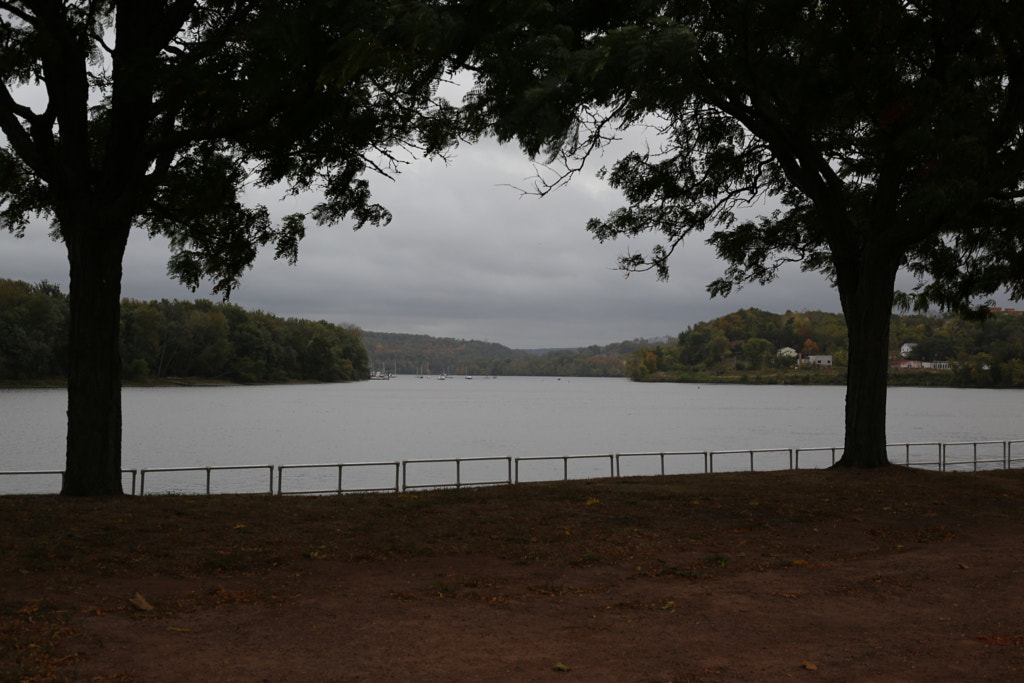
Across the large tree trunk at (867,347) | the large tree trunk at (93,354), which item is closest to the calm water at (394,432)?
the large tree trunk at (93,354)

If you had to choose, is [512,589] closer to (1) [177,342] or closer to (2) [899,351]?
(1) [177,342]

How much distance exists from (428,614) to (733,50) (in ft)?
33.1

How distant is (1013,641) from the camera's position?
22.3ft

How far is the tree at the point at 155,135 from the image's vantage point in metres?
12.3

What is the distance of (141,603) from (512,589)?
3381 millimetres

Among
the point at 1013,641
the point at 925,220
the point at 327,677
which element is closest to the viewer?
the point at 327,677

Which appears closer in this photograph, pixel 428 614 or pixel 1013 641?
pixel 1013 641

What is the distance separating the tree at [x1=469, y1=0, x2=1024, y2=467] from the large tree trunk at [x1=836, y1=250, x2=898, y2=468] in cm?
4

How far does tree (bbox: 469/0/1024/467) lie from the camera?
344 inches

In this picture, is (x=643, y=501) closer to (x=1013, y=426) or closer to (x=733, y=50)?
(x=733, y=50)

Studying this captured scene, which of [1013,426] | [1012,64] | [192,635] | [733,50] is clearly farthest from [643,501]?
[1013,426]

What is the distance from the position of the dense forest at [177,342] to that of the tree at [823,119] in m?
95.7

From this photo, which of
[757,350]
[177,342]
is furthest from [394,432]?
[757,350]

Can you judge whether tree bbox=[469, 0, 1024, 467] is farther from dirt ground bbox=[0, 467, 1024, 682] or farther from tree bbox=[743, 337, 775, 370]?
tree bbox=[743, 337, 775, 370]
